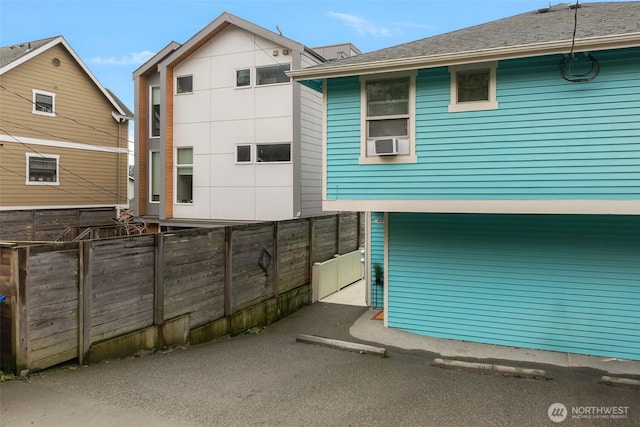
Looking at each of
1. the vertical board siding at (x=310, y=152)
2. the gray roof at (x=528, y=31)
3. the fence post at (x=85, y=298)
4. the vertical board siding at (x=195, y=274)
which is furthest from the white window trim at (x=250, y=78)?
the fence post at (x=85, y=298)

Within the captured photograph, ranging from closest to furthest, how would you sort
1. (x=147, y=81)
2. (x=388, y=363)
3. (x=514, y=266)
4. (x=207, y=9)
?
1. (x=388, y=363)
2. (x=514, y=266)
3. (x=207, y=9)
4. (x=147, y=81)

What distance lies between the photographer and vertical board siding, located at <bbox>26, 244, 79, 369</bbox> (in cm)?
540

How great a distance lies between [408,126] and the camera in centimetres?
813

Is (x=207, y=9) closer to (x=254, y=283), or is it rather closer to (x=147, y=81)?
(x=147, y=81)

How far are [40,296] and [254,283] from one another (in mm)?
4672

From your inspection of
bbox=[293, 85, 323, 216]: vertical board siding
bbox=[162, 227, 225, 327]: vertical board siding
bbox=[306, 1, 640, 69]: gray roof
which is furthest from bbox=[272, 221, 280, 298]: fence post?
bbox=[306, 1, 640, 69]: gray roof

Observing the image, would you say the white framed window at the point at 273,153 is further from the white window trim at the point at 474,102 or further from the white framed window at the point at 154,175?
the white window trim at the point at 474,102

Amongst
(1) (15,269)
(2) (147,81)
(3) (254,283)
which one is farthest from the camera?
(2) (147,81)

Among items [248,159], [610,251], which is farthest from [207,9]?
[610,251]

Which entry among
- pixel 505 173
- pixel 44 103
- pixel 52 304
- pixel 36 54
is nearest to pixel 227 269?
pixel 52 304

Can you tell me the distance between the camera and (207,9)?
520 inches

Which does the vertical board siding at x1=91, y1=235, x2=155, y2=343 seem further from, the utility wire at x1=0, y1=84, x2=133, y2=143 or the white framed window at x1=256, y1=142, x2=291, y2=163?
A: the utility wire at x1=0, y1=84, x2=133, y2=143

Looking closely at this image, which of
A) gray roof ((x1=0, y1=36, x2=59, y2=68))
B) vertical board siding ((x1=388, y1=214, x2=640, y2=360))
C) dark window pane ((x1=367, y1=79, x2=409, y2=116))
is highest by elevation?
gray roof ((x1=0, y1=36, x2=59, y2=68))

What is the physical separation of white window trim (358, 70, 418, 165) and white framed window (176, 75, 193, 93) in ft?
26.2
